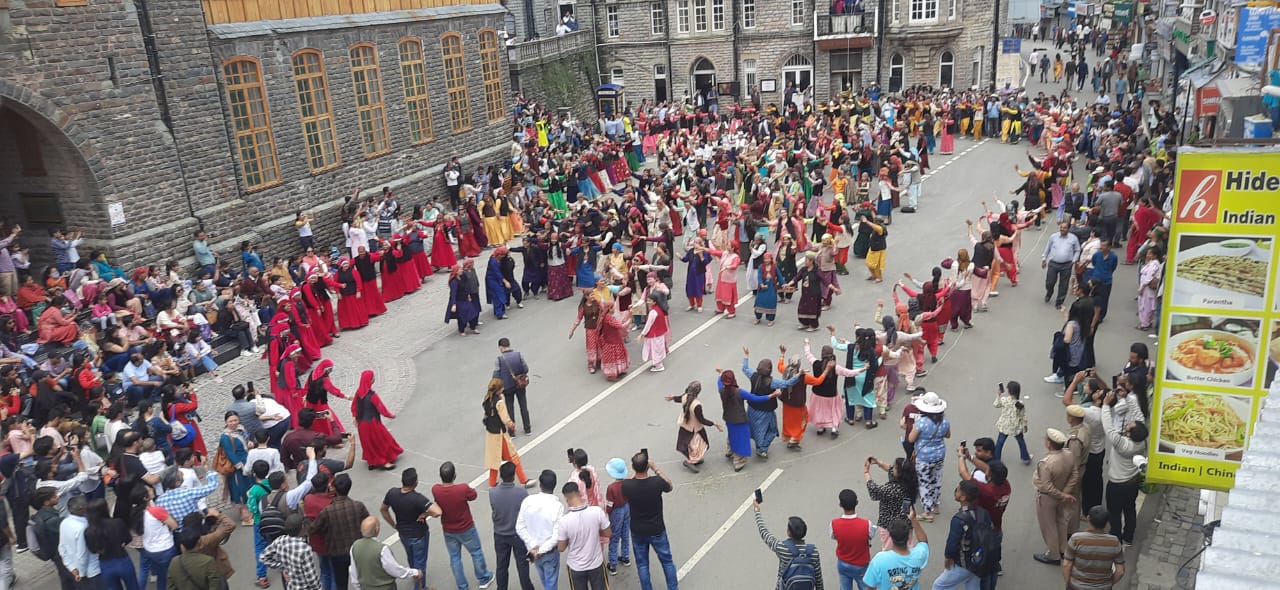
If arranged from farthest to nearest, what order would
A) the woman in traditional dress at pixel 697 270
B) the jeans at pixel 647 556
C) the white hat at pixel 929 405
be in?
1. the woman in traditional dress at pixel 697 270
2. the white hat at pixel 929 405
3. the jeans at pixel 647 556

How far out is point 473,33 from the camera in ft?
92.9

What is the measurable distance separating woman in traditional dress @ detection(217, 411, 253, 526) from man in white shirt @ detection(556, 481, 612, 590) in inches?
162

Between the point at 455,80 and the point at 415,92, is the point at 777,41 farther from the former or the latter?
the point at 415,92

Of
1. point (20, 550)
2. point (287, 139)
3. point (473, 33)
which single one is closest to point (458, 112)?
point (473, 33)

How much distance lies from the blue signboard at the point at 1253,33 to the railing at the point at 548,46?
24.2m

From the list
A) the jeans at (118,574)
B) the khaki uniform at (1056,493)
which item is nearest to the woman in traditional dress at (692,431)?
the khaki uniform at (1056,493)

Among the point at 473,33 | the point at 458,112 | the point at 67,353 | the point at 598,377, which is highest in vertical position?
the point at 473,33

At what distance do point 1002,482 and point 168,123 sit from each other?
16502mm

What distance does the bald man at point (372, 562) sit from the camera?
8.20 meters

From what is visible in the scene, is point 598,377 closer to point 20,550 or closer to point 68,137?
point 20,550

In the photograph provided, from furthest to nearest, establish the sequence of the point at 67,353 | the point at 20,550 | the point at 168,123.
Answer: the point at 168,123, the point at 67,353, the point at 20,550

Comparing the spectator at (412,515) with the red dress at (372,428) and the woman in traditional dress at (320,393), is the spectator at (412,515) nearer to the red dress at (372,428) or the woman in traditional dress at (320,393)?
the red dress at (372,428)

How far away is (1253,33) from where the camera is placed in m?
17.3

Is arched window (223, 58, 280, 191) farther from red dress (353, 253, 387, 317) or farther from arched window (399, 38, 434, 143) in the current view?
arched window (399, 38, 434, 143)
